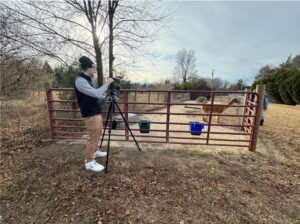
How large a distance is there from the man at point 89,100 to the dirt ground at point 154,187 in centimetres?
45

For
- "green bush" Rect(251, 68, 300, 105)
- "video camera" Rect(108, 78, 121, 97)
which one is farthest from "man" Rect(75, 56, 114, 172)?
"green bush" Rect(251, 68, 300, 105)

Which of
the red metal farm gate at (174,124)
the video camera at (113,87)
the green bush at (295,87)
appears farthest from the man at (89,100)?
the green bush at (295,87)

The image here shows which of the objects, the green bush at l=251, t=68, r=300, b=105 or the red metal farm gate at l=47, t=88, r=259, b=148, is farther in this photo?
the green bush at l=251, t=68, r=300, b=105

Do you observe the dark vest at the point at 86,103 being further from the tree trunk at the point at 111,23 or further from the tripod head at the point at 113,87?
the tree trunk at the point at 111,23

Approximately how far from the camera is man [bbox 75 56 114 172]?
2104 millimetres

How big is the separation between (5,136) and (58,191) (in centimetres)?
363

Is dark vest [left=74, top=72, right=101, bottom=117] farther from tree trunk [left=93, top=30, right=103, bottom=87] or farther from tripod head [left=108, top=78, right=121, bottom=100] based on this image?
tree trunk [left=93, top=30, right=103, bottom=87]

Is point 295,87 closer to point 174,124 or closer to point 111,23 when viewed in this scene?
point 174,124

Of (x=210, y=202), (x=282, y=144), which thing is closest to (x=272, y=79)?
(x=282, y=144)

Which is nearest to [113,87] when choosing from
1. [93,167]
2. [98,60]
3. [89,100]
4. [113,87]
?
[113,87]

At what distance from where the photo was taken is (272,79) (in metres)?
12.7

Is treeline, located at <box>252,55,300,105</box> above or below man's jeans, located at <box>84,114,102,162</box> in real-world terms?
above

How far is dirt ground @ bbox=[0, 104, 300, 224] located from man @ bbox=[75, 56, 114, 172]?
1.47 feet

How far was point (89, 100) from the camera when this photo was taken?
227 cm
